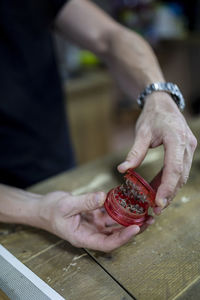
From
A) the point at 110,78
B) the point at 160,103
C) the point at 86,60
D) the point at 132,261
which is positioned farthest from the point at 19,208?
the point at 86,60

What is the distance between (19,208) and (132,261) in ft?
0.79

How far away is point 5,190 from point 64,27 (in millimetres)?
502

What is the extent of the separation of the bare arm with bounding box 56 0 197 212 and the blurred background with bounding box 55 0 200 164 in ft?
2.63

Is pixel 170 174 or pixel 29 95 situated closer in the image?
pixel 170 174

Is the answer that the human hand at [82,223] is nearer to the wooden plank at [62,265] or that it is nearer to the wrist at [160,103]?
the wooden plank at [62,265]

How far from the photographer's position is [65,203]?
1.84ft

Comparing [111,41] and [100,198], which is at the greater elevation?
[111,41]

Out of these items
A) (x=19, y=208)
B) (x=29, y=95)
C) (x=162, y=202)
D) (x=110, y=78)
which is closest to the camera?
(x=162, y=202)

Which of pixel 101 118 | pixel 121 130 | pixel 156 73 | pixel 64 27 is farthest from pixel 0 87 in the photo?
pixel 121 130

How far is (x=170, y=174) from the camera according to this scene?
0.51 m

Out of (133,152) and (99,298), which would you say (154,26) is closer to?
(133,152)

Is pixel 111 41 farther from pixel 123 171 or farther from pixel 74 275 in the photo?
pixel 74 275

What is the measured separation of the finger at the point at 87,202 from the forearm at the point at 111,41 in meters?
0.33

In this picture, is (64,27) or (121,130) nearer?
(64,27)
